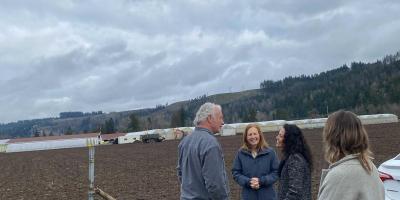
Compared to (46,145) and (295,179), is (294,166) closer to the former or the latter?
(295,179)

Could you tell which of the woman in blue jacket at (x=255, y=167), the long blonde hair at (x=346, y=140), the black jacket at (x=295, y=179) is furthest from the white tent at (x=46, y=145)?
the long blonde hair at (x=346, y=140)

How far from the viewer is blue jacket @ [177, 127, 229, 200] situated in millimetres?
5055

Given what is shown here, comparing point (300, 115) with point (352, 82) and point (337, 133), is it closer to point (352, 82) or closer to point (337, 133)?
point (352, 82)

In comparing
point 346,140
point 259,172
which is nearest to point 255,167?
point 259,172

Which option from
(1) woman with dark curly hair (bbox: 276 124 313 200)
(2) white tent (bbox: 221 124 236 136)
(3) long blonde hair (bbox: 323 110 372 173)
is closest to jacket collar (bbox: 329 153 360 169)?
(3) long blonde hair (bbox: 323 110 372 173)

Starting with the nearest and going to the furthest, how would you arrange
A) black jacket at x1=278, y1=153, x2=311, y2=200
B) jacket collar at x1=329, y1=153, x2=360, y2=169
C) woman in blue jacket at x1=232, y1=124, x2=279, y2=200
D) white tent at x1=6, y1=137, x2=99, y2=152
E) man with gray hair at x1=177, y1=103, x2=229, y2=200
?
jacket collar at x1=329, y1=153, x2=360, y2=169
man with gray hair at x1=177, y1=103, x2=229, y2=200
black jacket at x1=278, y1=153, x2=311, y2=200
woman in blue jacket at x1=232, y1=124, x2=279, y2=200
white tent at x1=6, y1=137, x2=99, y2=152

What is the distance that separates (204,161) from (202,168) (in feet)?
0.24

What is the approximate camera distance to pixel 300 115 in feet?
581

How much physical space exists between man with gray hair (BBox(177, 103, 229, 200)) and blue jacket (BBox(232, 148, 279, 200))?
1298 millimetres

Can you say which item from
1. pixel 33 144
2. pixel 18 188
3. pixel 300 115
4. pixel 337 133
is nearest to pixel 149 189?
pixel 18 188

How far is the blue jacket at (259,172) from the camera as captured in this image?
6.51 meters

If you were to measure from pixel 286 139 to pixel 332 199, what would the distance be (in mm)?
2575

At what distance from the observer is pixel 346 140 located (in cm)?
348

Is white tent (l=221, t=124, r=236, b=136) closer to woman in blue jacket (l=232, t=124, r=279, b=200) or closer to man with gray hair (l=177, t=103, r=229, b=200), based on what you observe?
woman in blue jacket (l=232, t=124, r=279, b=200)
